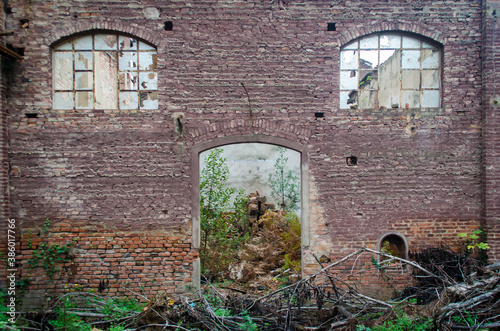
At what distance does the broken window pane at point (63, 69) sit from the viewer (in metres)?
5.32

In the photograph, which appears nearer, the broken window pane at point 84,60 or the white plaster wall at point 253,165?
the broken window pane at point 84,60

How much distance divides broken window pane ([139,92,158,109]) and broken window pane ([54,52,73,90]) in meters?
1.31

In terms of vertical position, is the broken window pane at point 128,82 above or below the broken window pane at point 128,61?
below

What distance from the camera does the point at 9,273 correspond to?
5.09 meters

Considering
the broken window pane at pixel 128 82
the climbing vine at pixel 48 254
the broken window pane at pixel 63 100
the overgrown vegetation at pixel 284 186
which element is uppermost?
the broken window pane at pixel 128 82

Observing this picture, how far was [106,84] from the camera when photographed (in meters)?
5.32

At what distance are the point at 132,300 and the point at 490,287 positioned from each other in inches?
224

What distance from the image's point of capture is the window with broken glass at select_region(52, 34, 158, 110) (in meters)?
5.33

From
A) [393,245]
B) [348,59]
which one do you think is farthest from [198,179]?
[393,245]

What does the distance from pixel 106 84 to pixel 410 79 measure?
18.6 feet

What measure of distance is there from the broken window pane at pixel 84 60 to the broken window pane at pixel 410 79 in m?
5.83

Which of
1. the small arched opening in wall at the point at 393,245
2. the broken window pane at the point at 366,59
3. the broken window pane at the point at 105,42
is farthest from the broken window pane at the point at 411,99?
the broken window pane at the point at 105,42

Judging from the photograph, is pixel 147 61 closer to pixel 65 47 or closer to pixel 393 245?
pixel 65 47

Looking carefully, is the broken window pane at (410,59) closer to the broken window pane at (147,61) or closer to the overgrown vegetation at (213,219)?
the overgrown vegetation at (213,219)
